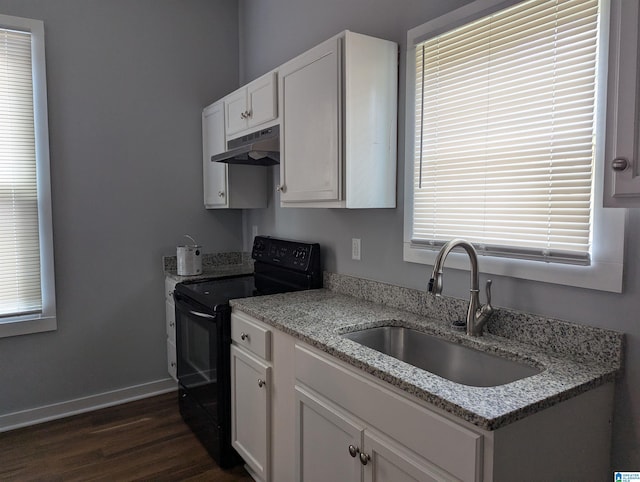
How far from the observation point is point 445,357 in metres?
1.70

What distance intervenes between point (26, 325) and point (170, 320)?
2.86ft

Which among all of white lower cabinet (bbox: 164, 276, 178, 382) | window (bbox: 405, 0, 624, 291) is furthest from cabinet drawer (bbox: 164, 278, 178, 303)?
window (bbox: 405, 0, 624, 291)

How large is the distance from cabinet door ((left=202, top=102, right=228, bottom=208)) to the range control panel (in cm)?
42

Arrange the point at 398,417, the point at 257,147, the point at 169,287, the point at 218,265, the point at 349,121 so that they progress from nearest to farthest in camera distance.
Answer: the point at 398,417 < the point at 349,121 < the point at 257,147 < the point at 169,287 < the point at 218,265

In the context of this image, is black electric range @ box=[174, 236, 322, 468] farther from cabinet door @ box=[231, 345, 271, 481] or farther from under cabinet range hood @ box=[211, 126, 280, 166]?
under cabinet range hood @ box=[211, 126, 280, 166]

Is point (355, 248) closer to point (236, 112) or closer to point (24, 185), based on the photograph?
point (236, 112)

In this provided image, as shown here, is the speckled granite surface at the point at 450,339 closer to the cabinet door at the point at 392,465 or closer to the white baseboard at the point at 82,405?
the cabinet door at the point at 392,465

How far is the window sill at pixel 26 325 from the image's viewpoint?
2.76 metres

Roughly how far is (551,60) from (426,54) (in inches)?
23.4

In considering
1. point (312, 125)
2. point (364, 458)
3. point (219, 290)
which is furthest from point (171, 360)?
point (364, 458)

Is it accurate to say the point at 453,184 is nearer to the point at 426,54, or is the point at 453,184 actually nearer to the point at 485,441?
the point at 426,54

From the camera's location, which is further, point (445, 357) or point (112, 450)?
point (112, 450)

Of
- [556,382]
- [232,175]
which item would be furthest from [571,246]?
[232,175]

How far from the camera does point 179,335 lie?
9.25 feet
